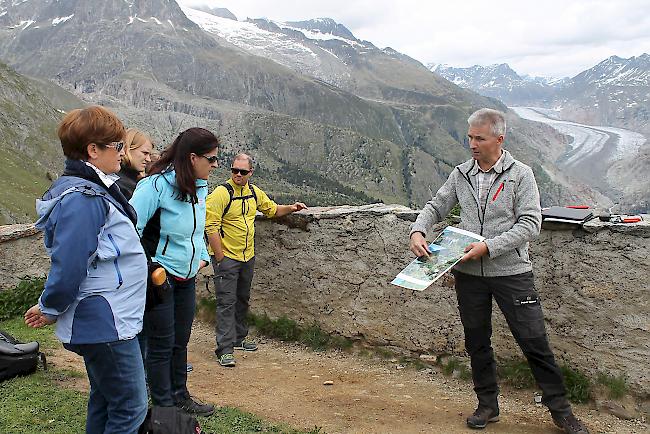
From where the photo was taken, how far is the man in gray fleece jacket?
14.1ft

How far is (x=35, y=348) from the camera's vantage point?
5914mm

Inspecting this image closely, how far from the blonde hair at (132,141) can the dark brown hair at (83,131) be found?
135cm

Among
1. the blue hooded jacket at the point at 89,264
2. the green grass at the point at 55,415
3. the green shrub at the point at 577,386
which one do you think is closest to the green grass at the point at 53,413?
the green grass at the point at 55,415

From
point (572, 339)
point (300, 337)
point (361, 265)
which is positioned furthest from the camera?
point (300, 337)

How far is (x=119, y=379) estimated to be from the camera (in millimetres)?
3174

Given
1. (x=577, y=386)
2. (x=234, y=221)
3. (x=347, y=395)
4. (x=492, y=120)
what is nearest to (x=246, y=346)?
Result: (x=234, y=221)

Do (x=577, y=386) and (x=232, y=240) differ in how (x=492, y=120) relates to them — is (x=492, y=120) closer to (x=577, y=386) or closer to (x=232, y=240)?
(x=577, y=386)

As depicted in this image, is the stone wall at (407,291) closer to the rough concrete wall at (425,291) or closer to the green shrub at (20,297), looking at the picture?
the rough concrete wall at (425,291)

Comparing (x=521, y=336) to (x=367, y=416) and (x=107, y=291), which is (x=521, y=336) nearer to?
(x=367, y=416)

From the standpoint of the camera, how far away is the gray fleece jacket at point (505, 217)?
4.25 m

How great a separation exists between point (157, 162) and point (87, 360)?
172 cm

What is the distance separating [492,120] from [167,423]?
315cm

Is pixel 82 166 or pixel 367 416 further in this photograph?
pixel 367 416

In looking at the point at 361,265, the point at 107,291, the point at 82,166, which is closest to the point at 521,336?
the point at 361,265
